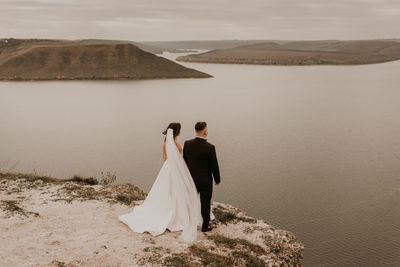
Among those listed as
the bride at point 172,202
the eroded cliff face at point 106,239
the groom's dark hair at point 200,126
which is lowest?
the eroded cliff face at point 106,239

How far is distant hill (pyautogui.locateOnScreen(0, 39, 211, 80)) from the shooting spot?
320ft

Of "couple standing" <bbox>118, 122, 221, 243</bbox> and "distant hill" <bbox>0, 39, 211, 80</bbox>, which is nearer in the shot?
"couple standing" <bbox>118, 122, 221, 243</bbox>

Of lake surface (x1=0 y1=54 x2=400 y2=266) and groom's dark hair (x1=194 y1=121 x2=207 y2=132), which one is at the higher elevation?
groom's dark hair (x1=194 y1=121 x2=207 y2=132)

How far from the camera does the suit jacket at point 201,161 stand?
29.3ft

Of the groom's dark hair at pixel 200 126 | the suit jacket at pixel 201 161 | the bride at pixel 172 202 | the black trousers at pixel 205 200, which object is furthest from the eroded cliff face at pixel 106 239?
the groom's dark hair at pixel 200 126

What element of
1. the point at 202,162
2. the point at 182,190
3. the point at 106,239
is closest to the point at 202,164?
the point at 202,162

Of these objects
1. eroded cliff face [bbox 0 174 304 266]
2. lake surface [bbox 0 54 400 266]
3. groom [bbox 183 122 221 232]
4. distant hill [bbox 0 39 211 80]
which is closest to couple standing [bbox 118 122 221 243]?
groom [bbox 183 122 221 232]

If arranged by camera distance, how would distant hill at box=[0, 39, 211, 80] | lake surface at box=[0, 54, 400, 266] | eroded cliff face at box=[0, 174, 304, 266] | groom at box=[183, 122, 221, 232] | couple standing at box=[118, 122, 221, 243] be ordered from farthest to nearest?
distant hill at box=[0, 39, 211, 80], lake surface at box=[0, 54, 400, 266], couple standing at box=[118, 122, 221, 243], groom at box=[183, 122, 221, 232], eroded cliff face at box=[0, 174, 304, 266]

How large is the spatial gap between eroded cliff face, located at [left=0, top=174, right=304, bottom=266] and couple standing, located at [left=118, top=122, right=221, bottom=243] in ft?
1.05

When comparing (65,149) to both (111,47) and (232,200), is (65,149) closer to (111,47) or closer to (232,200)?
(232,200)

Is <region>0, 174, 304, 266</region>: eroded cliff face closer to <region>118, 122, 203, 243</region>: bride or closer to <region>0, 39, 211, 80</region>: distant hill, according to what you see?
<region>118, 122, 203, 243</region>: bride

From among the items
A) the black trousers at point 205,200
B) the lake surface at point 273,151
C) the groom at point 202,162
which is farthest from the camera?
the lake surface at point 273,151

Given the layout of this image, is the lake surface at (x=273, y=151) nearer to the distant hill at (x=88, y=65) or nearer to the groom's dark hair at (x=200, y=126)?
the groom's dark hair at (x=200, y=126)

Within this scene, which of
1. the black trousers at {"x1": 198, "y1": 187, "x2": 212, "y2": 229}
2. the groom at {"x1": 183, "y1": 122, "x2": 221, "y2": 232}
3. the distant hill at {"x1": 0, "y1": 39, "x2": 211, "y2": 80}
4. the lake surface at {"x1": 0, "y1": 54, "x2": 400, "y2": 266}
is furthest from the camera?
the distant hill at {"x1": 0, "y1": 39, "x2": 211, "y2": 80}
